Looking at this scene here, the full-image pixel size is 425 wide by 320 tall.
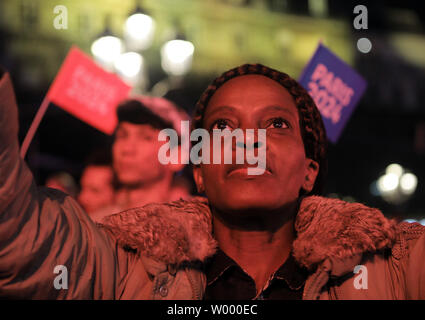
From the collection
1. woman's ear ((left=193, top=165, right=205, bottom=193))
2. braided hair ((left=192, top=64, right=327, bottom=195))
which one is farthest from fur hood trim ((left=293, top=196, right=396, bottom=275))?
woman's ear ((left=193, top=165, right=205, bottom=193))

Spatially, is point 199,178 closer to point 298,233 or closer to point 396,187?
point 298,233

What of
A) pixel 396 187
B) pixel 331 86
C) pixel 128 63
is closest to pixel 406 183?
pixel 396 187

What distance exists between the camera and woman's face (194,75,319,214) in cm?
191

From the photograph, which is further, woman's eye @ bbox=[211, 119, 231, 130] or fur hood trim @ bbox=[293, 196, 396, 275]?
woman's eye @ bbox=[211, 119, 231, 130]

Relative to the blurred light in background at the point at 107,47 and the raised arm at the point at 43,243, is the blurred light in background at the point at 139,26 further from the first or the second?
the raised arm at the point at 43,243

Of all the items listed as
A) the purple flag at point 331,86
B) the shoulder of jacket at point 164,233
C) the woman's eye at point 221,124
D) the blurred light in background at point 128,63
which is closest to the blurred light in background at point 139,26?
the blurred light in background at point 128,63

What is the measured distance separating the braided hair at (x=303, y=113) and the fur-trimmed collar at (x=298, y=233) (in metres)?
0.24

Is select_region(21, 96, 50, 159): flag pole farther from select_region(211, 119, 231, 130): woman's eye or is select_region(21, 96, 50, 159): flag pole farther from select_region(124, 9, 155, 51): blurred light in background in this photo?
select_region(124, 9, 155, 51): blurred light in background

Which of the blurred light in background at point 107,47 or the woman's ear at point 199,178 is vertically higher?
the blurred light in background at point 107,47

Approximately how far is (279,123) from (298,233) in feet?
1.33

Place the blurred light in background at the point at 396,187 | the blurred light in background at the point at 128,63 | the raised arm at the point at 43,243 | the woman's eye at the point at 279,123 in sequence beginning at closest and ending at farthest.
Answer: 1. the raised arm at the point at 43,243
2. the woman's eye at the point at 279,123
3. the blurred light in background at the point at 128,63
4. the blurred light in background at the point at 396,187

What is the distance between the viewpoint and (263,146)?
6.43 ft

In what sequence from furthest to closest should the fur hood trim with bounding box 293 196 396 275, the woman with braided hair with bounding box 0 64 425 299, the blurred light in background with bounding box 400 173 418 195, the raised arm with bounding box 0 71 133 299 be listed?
1. the blurred light in background with bounding box 400 173 418 195
2. the fur hood trim with bounding box 293 196 396 275
3. the woman with braided hair with bounding box 0 64 425 299
4. the raised arm with bounding box 0 71 133 299

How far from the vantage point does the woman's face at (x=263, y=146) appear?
1911 mm
